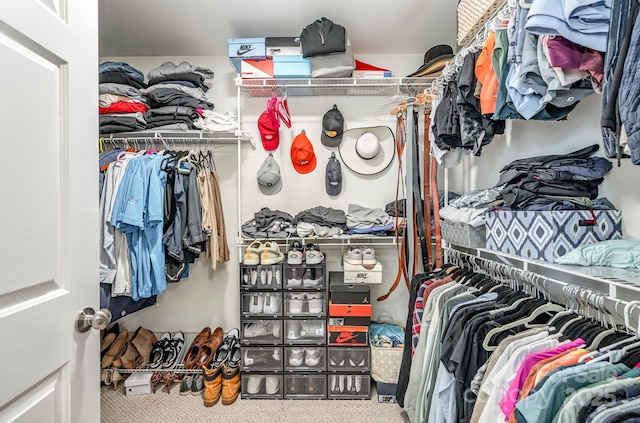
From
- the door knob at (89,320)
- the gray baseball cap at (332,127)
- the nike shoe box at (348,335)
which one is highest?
the gray baseball cap at (332,127)

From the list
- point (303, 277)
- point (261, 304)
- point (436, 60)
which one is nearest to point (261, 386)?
point (261, 304)

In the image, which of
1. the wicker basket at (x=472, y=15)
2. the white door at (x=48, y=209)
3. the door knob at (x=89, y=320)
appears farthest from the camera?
the wicker basket at (x=472, y=15)

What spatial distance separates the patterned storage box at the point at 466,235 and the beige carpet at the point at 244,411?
3.63 ft

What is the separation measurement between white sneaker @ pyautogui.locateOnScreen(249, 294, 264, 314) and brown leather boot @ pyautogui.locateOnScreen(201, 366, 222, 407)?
18.6 inches

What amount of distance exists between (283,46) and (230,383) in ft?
7.23

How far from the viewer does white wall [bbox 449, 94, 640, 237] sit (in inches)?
42.6

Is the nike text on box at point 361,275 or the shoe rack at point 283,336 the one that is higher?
the nike text on box at point 361,275

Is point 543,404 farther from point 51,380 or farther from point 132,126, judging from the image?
point 132,126

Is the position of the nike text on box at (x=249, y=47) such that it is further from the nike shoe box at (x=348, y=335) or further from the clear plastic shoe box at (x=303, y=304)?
the nike shoe box at (x=348, y=335)

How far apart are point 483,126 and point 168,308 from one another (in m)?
2.46

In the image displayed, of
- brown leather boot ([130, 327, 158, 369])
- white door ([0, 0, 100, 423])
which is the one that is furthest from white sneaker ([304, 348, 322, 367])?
white door ([0, 0, 100, 423])

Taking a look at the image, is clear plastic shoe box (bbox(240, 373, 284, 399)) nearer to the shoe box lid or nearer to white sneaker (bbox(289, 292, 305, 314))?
white sneaker (bbox(289, 292, 305, 314))

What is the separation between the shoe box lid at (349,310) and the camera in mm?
2010

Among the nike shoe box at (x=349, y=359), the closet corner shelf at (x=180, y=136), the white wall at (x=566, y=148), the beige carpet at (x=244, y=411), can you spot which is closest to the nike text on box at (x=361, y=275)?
the nike shoe box at (x=349, y=359)
